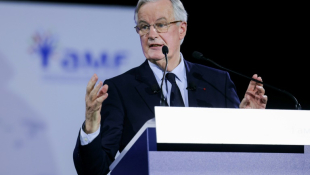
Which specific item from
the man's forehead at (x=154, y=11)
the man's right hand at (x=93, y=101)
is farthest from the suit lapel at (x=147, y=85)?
the man's right hand at (x=93, y=101)

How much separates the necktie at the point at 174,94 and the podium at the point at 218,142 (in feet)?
3.19

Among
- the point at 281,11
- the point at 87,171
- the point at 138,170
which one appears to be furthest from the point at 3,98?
the point at 281,11

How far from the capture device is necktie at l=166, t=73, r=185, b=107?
221 cm

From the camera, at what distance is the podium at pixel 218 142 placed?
3.72 ft

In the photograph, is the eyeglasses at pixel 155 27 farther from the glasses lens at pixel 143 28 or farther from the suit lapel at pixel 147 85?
the suit lapel at pixel 147 85

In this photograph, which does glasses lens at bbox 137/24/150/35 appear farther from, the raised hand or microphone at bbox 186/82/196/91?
the raised hand

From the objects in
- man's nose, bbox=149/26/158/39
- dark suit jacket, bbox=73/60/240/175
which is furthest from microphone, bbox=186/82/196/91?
man's nose, bbox=149/26/158/39

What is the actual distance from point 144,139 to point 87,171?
1.88 ft

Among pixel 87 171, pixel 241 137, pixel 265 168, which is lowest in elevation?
pixel 87 171

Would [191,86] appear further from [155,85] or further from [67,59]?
[67,59]

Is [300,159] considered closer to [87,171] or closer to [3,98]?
[87,171]

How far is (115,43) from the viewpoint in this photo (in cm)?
288

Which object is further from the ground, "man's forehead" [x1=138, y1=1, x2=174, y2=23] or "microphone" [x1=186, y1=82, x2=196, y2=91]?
"man's forehead" [x1=138, y1=1, x2=174, y2=23]

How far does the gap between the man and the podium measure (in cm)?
65
